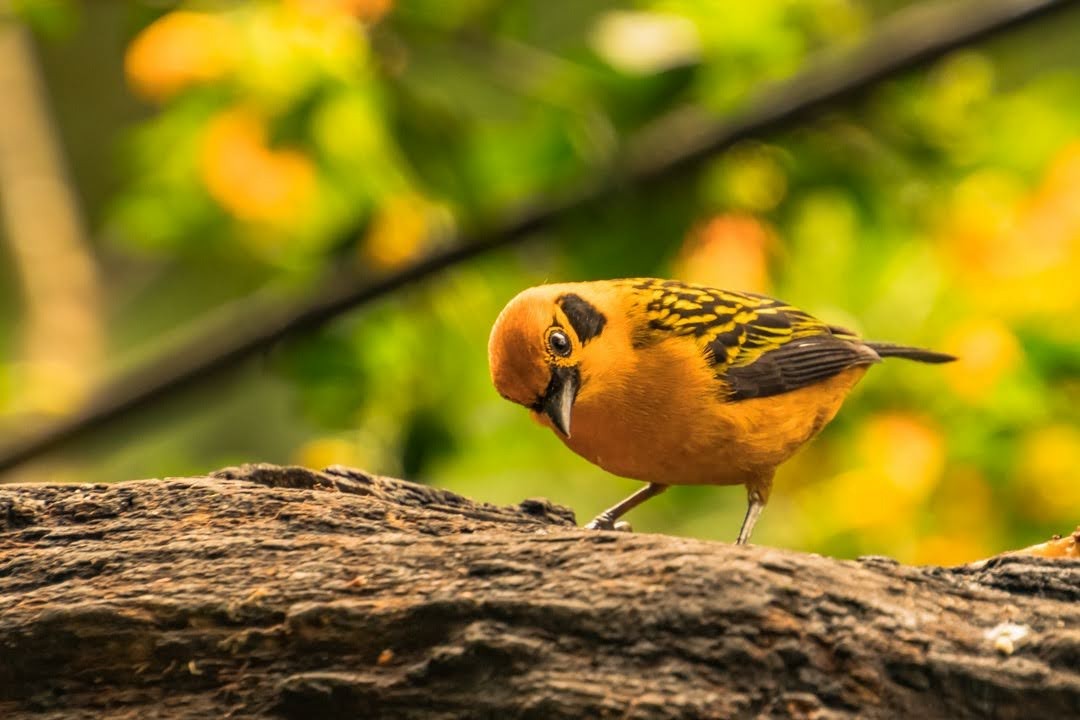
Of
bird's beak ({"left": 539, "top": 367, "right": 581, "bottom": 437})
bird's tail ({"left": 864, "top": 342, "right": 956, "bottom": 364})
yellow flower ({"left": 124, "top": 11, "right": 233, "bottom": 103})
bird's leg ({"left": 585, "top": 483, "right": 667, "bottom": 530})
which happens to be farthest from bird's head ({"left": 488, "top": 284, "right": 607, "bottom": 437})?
yellow flower ({"left": 124, "top": 11, "right": 233, "bottom": 103})

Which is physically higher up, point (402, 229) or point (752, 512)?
point (402, 229)

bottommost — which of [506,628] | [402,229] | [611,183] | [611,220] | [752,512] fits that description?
[506,628]

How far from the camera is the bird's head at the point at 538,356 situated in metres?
3.74

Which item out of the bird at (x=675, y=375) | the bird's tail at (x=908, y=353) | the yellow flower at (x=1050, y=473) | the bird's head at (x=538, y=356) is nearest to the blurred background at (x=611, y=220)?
the yellow flower at (x=1050, y=473)

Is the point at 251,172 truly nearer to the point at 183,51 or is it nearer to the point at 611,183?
the point at 183,51

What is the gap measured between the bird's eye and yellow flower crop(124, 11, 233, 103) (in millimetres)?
2418

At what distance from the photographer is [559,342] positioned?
3.82 meters

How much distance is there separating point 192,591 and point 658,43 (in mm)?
3464

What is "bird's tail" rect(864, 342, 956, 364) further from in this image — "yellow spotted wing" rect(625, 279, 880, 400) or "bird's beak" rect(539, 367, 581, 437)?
"bird's beak" rect(539, 367, 581, 437)

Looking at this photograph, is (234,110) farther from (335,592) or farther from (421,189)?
(335,592)

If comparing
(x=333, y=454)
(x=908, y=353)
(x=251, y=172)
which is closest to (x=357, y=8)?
(x=251, y=172)

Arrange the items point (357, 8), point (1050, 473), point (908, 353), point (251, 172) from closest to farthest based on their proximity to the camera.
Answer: point (908, 353)
point (1050, 473)
point (357, 8)
point (251, 172)

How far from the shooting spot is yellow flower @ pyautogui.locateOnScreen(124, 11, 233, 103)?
18.1ft

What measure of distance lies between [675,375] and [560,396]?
45cm
